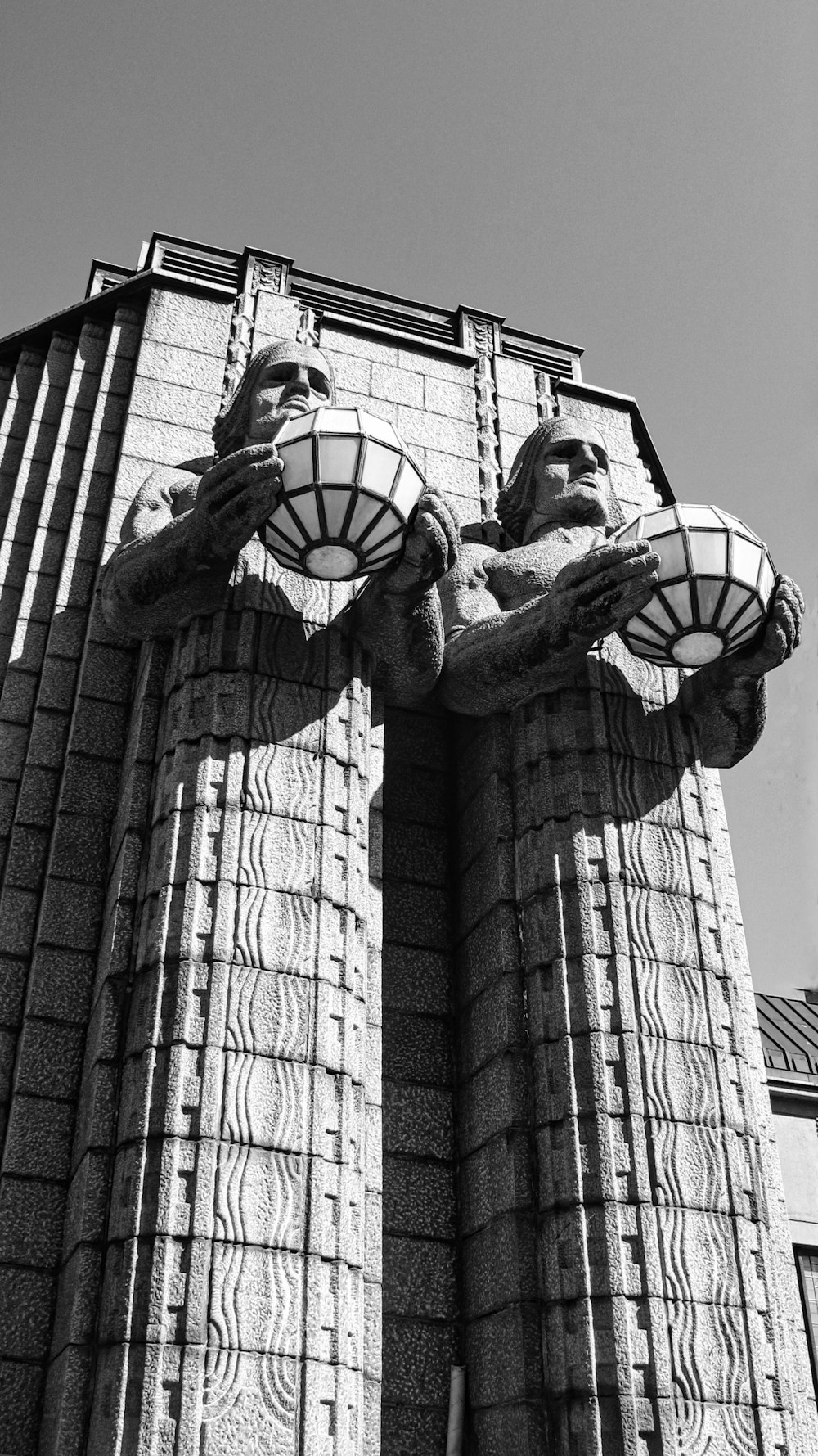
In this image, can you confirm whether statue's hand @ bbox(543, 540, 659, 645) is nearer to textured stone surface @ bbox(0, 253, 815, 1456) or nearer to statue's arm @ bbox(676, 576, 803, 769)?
textured stone surface @ bbox(0, 253, 815, 1456)

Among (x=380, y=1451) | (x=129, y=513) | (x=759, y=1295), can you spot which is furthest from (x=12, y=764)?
(x=759, y=1295)

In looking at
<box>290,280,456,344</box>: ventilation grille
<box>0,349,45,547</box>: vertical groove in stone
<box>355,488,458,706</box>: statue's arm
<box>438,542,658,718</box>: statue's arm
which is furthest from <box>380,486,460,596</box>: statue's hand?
<box>290,280,456,344</box>: ventilation grille

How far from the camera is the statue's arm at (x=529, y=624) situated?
7.58 metres

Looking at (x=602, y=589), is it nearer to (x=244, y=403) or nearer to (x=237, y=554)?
(x=237, y=554)

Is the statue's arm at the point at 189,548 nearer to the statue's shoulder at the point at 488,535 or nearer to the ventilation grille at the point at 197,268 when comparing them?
the statue's shoulder at the point at 488,535

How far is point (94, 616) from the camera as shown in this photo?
8617 millimetres

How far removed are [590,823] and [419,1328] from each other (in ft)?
8.87

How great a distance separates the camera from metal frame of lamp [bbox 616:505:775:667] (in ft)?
25.2

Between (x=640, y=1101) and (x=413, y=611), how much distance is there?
285cm

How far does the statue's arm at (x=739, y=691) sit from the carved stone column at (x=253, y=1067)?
76.3 inches

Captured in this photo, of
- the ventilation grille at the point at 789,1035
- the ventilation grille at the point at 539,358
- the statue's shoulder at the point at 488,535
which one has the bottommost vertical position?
the statue's shoulder at the point at 488,535

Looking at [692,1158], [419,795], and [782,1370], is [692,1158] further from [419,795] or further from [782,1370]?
[419,795]

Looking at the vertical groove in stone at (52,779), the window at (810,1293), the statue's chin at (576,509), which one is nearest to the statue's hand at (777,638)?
the statue's chin at (576,509)

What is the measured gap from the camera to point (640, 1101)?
6.92m
